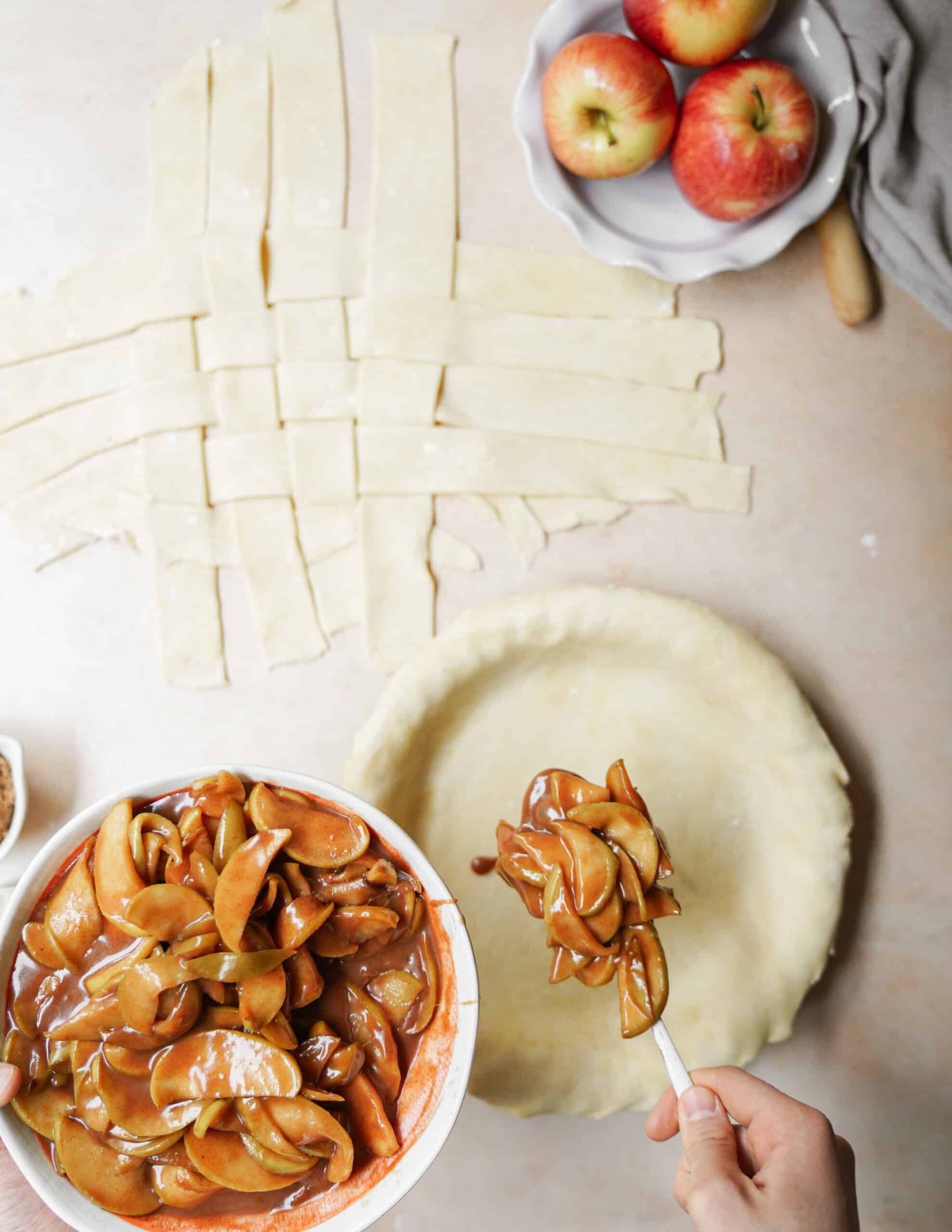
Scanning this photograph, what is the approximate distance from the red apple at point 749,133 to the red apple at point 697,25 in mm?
21

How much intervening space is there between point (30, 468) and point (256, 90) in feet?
1.63

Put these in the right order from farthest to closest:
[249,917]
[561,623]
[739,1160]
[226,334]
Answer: [226,334], [561,623], [739,1160], [249,917]

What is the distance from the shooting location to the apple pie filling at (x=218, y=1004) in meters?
0.59

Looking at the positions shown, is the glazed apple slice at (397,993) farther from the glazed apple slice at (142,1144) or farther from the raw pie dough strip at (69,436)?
the raw pie dough strip at (69,436)

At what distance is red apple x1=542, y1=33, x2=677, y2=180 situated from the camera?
871 millimetres

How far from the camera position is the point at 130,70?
1028 millimetres

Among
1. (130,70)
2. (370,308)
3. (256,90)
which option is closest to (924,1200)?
(370,308)

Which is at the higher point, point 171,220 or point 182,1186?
point 171,220

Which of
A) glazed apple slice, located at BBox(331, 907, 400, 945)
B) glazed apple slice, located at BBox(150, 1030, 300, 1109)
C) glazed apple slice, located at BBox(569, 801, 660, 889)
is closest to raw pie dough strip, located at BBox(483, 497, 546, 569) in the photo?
glazed apple slice, located at BBox(569, 801, 660, 889)

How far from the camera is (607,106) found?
0.88m

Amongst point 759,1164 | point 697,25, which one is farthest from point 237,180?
point 759,1164

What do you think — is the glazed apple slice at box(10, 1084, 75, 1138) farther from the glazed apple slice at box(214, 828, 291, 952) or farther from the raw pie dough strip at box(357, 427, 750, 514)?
the raw pie dough strip at box(357, 427, 750, 514)

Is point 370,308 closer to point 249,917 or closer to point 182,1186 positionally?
point 249,917

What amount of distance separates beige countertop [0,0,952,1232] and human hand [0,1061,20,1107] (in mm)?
409
